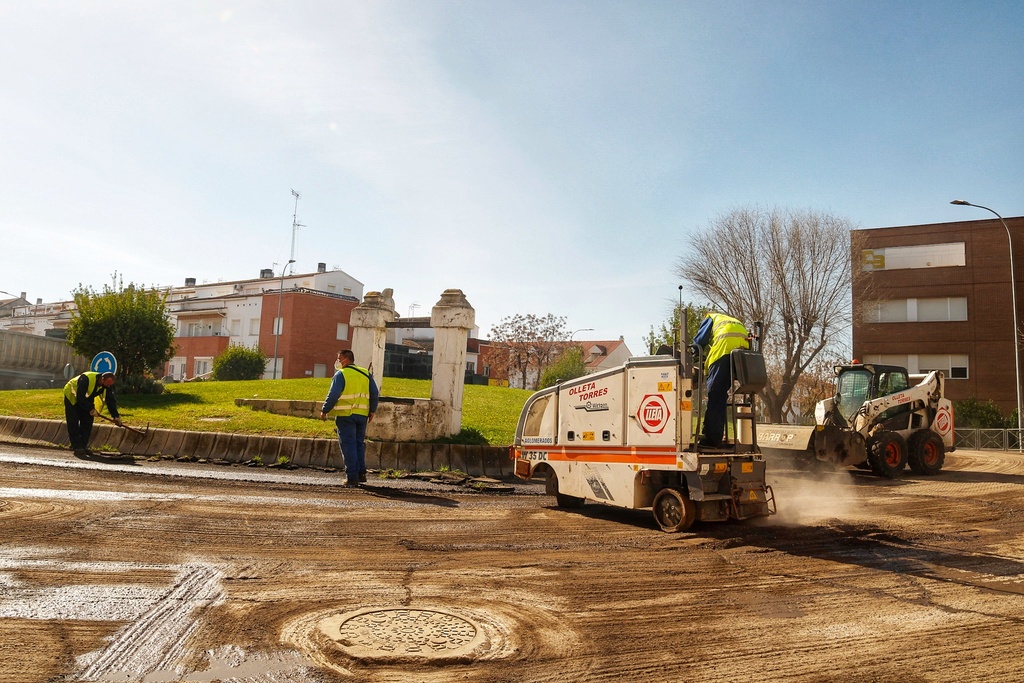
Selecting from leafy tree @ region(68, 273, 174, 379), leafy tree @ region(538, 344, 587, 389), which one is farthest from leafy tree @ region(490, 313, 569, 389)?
leafy tree @ region(68, 273, 174, 379)

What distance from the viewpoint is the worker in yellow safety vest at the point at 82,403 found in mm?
12852

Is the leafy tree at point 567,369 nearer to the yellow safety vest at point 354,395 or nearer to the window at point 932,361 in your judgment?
the window at point 932,361

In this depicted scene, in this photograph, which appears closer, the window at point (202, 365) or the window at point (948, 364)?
the window at point (948, 364)

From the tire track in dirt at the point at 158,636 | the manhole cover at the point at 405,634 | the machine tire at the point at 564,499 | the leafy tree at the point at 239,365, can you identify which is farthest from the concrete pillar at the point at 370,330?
the leafy tree at the point at 239,365

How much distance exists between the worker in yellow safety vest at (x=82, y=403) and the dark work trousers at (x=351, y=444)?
5164 mm

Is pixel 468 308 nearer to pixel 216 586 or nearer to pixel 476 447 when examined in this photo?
pixel 476 447

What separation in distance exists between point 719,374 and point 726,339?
0.41 meters

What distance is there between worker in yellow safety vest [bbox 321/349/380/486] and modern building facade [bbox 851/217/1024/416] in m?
31.9

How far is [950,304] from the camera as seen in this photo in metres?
38.4

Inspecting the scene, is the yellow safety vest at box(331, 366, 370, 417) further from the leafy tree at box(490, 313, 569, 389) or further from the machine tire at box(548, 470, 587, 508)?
the leafy tree at box(490, 313, 569, 389)

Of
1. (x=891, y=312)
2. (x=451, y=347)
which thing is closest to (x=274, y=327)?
(x=891, y=312)

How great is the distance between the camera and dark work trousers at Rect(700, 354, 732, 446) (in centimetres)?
810

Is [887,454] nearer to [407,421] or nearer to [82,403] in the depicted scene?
[407,421]

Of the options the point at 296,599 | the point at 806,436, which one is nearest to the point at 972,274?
the point at 806,436
